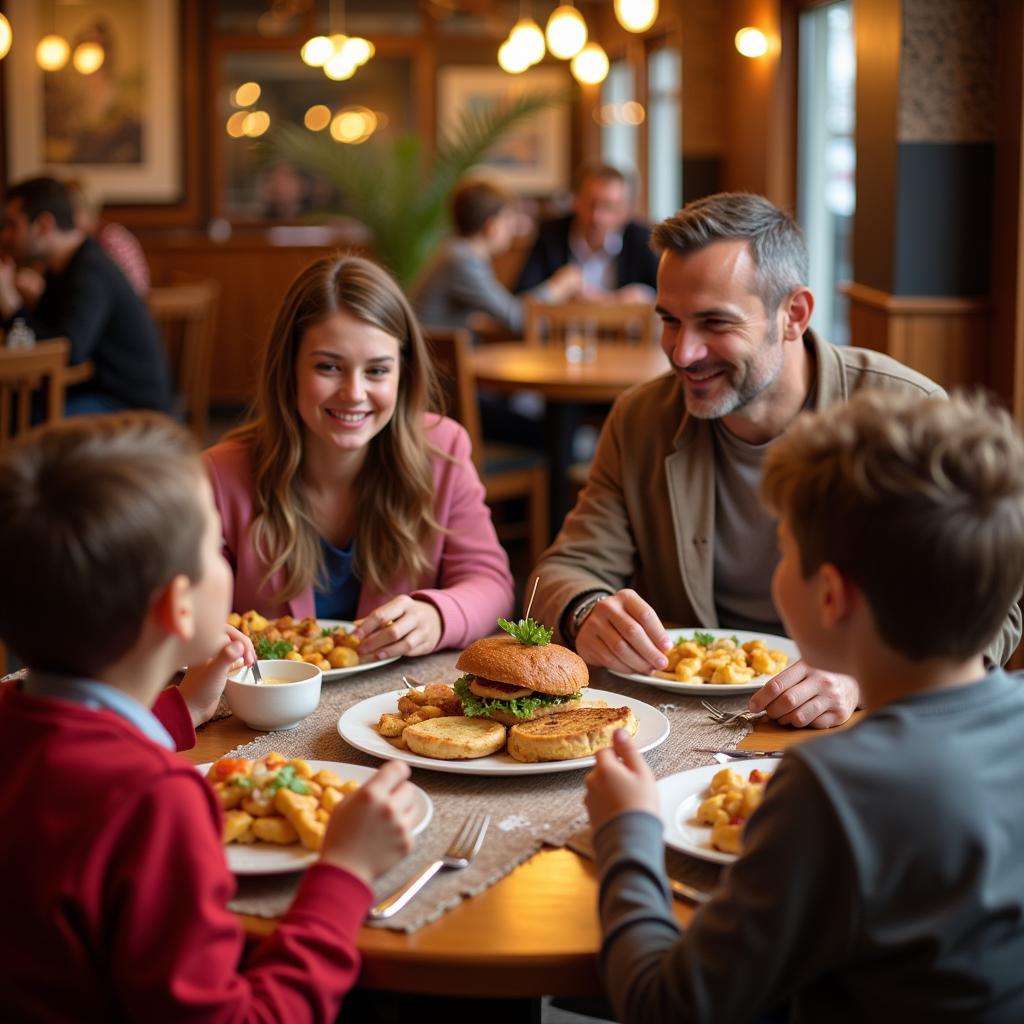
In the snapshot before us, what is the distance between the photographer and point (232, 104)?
9.80 metres

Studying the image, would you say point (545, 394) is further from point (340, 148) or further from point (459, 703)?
point (340, 148)

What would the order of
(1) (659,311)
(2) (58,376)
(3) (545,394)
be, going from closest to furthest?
1. (1) (659,311)
2. (2) (58,376)
3. (3) (545,394)

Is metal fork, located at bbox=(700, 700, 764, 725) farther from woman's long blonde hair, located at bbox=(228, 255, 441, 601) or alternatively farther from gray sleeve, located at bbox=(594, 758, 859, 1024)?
woman's long blonde hair, located at bbox=(228, 255, 441, 601)

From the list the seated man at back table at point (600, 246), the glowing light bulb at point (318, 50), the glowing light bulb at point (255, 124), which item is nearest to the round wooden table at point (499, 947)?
the seated man at back table at point (600, 246)

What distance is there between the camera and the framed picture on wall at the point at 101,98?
9438mm

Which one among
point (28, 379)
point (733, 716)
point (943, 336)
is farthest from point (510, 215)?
point (733, 716)

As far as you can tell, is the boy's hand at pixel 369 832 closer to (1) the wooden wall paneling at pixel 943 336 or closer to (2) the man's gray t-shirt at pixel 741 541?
(2) the man's gray t-shirt at pixel 741 541

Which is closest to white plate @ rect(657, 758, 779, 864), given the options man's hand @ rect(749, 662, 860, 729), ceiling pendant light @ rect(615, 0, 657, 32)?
man's hand @ rect(749, 662, 860, 729)

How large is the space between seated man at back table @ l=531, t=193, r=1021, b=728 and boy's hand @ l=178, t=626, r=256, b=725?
1.91ft

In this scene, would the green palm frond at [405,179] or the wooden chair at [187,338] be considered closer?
the wooden chair at [187,338]

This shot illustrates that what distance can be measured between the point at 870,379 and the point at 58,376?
8.33ft

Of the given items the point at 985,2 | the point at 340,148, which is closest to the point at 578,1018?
the point at 985,2

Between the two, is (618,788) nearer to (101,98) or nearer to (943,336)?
(943,336)

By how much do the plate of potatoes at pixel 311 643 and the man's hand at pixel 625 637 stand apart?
299 mm
